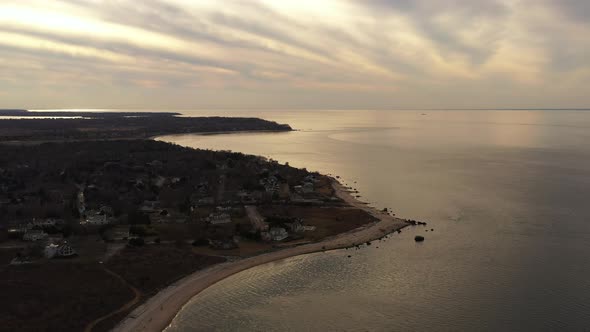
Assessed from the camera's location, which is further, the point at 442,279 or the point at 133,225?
the point at 133,225

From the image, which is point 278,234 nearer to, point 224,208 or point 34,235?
point 224,208

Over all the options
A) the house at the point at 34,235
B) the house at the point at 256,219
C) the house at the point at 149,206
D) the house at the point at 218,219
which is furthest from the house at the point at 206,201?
the house at the point at 34,235

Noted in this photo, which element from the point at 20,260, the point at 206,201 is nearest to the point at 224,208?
the point at 206,201

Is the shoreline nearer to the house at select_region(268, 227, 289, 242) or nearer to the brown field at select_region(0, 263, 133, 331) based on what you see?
the brown field at select_region(0, 263, 133, 331)

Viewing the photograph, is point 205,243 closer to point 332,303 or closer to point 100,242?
point 100,242

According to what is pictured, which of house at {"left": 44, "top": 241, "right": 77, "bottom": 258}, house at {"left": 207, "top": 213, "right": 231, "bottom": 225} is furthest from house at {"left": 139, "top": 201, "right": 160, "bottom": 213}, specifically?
house at {"left": 44, "top": 241, "right": 77, "bottom": 258}

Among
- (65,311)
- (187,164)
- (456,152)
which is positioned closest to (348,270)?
(65,311)
